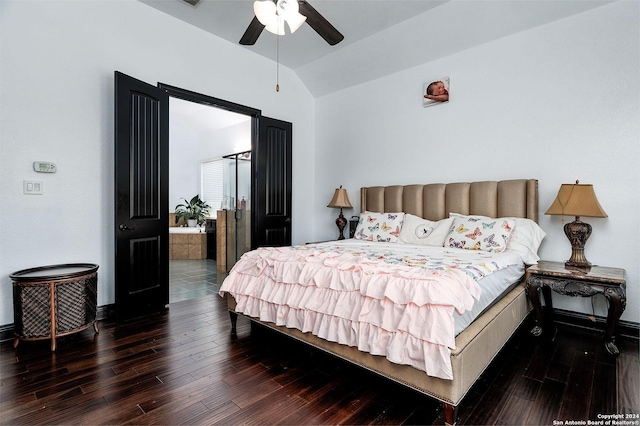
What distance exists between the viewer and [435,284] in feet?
5.55

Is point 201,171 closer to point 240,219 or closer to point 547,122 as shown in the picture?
point 240,219

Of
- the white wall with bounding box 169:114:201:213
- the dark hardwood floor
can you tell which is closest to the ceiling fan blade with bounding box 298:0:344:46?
the dark hardwood floor

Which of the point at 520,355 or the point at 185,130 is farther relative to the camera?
the point at 185,130

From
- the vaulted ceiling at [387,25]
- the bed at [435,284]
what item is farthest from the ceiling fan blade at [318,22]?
the bed at [435,284]

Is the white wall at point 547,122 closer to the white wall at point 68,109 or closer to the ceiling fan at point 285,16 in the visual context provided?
the ceiling fan at point 285,16

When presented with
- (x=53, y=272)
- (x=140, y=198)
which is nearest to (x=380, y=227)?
(x=140, y=198)

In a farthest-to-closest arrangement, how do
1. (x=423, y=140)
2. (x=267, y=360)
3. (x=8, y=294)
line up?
(x=423, y=140) → (x=8, y=294) → (x=267, y=360)

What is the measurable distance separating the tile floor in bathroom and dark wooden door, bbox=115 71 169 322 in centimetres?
58

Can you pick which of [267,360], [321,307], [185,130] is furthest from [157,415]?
[185,130]

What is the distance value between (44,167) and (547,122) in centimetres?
475

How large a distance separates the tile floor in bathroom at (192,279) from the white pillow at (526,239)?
3.48m

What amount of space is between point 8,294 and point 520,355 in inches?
164

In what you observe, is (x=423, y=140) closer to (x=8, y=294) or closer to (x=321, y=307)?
(x=321, y=307)

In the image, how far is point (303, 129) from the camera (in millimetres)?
5418
